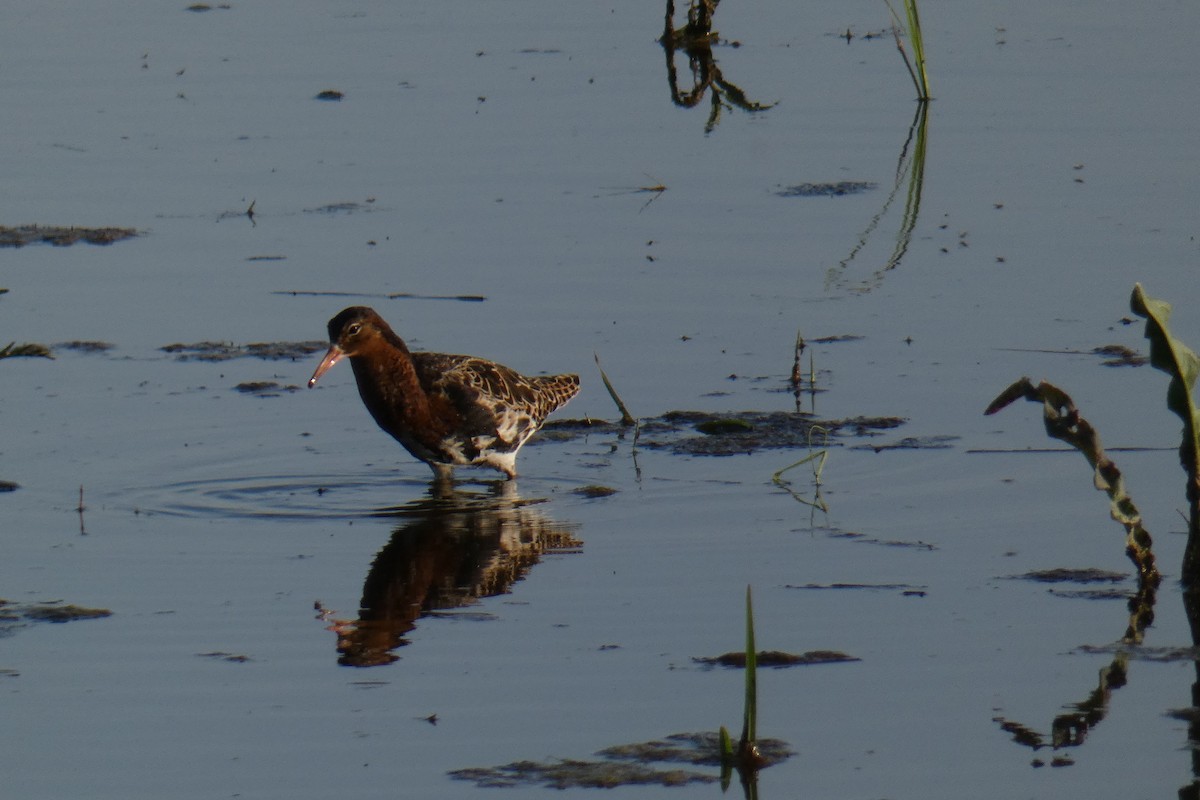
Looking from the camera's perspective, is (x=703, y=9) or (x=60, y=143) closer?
(x=60, y=143)

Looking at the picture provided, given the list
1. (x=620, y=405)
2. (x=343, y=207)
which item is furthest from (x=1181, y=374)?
(x=343, y=207)

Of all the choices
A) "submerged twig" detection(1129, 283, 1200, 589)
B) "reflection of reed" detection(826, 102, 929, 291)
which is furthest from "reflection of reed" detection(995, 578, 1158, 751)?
"reflection of reed" detection(826, 102, 929, 291)

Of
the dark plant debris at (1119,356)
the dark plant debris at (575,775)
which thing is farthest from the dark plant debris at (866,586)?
the dark plant debris at (1119,356)

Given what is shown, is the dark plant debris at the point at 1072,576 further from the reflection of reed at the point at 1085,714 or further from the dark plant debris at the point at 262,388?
the dark plant debris at the point at 262,388

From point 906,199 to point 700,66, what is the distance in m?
4.78

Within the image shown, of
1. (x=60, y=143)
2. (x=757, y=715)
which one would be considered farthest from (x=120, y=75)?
(x=757, y=715)

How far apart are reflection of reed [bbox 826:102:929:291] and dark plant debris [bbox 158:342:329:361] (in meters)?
3.18

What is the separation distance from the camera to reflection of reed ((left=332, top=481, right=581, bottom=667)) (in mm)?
8133

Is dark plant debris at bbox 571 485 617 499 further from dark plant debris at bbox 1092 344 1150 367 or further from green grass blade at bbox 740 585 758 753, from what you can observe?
green grass blade at bbox 740 585 758 753

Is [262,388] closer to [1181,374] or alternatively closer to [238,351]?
[238,351]

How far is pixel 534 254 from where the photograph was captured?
13492 mm

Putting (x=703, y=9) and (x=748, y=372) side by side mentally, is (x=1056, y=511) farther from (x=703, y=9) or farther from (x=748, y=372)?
(x=703, y=9)

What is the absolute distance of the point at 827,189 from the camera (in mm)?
14992

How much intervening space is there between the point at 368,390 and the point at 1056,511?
3647 mm
